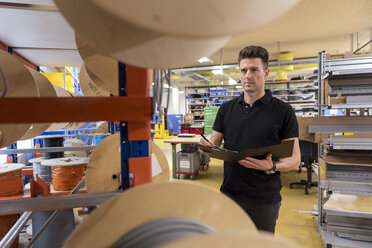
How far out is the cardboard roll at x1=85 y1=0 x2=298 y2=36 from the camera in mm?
360

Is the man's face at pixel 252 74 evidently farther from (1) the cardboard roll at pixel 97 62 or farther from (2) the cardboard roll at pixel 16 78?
(2) the cardboard roll at pixel 16 78

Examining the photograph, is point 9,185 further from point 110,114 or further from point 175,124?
point 175,124

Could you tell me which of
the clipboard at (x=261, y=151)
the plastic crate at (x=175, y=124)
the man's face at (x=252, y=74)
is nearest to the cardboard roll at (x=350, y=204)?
the clipboard at (x=261, y=151)

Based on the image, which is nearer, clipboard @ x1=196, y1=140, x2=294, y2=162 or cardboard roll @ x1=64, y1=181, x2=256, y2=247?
cardboard roll @ x1=64, y1=181, x2=256, y2=247

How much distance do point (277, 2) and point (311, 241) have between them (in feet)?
10.3

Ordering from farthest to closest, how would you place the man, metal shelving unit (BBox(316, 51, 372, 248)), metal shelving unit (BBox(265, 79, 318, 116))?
1. metal shelving unit (BBox(265, 79, 318, 116))
2. metal shelving unit (BBox(316, 51, 372, 248))
3. the man

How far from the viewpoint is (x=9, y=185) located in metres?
1.88

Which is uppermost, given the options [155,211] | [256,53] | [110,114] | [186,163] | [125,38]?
[256,53]

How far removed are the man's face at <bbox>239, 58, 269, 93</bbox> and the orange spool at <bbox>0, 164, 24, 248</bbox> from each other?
1977 mm

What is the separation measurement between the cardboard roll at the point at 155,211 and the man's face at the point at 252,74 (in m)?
1.29

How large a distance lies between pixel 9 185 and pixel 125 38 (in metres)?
2.06

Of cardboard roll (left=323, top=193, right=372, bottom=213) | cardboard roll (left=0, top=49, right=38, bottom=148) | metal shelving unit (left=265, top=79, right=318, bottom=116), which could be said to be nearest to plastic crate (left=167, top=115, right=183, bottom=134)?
metal shelving unit (left=265, top=79, right=318, bottom=116)

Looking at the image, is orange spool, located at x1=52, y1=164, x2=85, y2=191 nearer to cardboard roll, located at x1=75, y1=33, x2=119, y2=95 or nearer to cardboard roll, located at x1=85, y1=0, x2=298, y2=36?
cardboard roll, located at x1=75, y1=33, x2=119, y2=95

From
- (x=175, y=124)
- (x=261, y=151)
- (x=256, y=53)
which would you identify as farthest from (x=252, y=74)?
(x=175, y=124)
